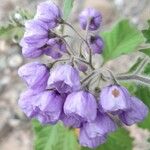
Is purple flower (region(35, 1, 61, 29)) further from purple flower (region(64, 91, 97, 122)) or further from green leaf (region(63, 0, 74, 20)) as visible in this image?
purple flower (region(64, 91, 97, 122))

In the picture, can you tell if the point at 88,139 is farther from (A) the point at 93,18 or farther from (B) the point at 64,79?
(A) the point at 93,18

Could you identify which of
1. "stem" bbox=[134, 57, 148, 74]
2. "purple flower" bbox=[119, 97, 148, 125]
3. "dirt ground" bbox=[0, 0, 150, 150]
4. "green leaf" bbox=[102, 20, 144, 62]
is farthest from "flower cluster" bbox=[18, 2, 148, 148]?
"dirt ground" bbox=[0, 0, 150, 150]

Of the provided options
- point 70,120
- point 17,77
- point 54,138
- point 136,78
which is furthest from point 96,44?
point 17,77

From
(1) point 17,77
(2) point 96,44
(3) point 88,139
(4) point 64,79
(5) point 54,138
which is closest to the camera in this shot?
(4) point 64,79

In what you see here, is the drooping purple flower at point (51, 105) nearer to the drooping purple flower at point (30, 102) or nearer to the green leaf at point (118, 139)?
the drooping purple flower at point (30, 102)

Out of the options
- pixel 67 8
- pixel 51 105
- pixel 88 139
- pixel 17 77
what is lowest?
pixel 17 77

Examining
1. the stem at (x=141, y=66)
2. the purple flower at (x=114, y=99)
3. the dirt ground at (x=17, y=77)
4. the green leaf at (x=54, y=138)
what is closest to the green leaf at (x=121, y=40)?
the stem at (x=141, y=66)
